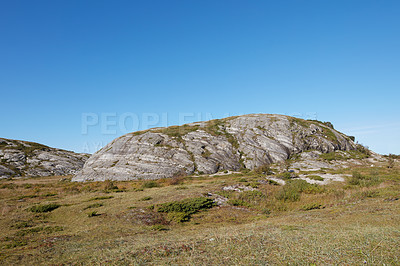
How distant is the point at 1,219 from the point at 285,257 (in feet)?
82.3

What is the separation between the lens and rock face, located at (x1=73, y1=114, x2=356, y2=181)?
209ft

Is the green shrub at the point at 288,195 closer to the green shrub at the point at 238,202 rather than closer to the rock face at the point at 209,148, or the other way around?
the green shrub at the point at 238,202

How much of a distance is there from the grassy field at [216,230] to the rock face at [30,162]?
67.5 meters

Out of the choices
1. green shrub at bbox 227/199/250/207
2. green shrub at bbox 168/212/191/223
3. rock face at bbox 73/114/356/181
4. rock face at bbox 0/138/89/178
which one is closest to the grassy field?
green shrub at bbox 227/199/250/207

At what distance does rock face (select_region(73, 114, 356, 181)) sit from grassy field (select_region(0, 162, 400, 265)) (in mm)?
32374

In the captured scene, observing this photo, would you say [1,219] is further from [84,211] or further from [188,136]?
[188,136]

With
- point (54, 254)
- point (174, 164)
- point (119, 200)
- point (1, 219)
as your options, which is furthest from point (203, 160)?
point (54, 254)

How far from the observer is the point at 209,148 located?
240ft

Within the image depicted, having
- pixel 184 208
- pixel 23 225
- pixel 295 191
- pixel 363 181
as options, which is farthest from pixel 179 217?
pixel 363 181

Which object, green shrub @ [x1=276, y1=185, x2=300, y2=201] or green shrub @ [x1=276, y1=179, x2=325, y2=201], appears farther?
green shrub @ [x1=276, y1=179, x2=325, y2=201]

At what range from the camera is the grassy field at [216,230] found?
750 centimetres

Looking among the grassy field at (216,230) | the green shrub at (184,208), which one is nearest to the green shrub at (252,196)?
the grassy field at (216,230)

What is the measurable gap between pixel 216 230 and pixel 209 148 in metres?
59.3

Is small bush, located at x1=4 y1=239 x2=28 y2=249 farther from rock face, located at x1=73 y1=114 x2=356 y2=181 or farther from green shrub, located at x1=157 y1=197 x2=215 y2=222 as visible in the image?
rock face, located at x1=73 y1=114 x2=356 y2=181
